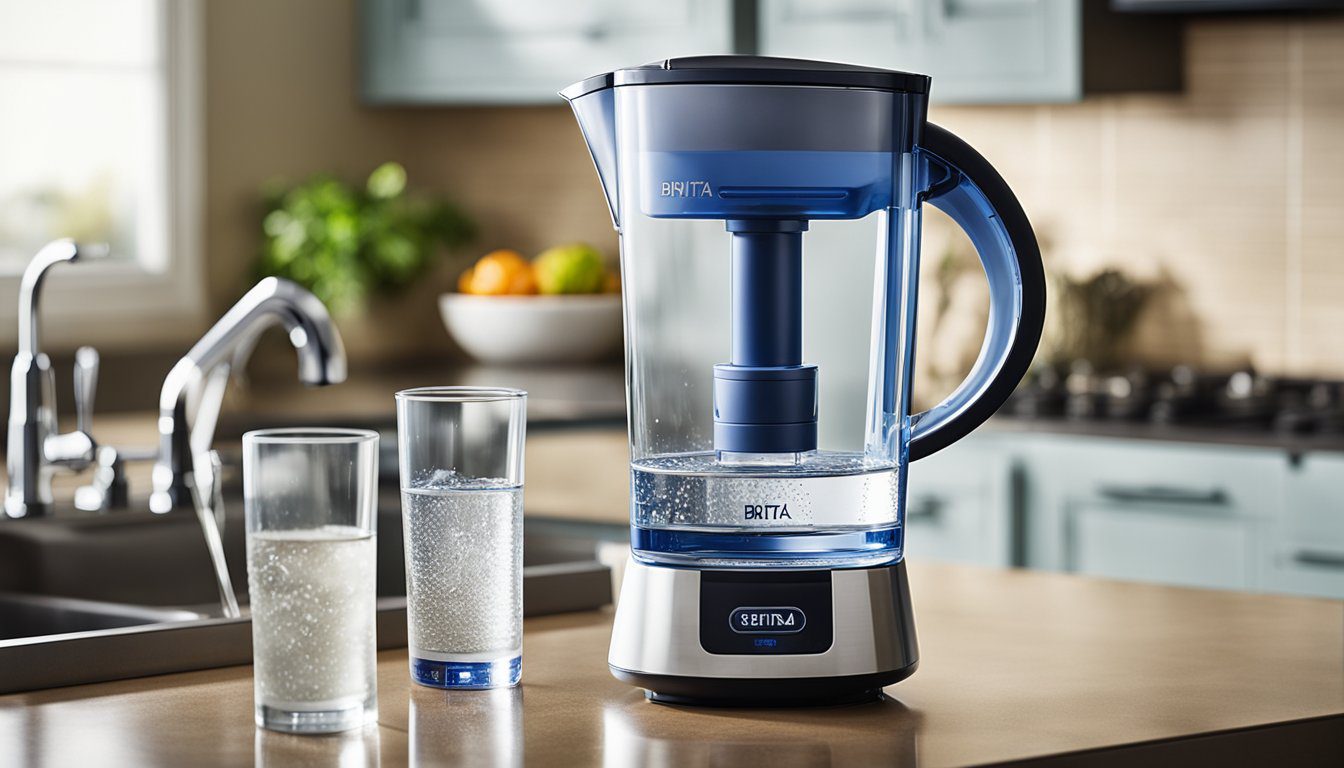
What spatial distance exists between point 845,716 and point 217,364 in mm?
1148

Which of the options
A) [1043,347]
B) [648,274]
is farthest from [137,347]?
[648,274]

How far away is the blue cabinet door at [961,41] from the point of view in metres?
3.17

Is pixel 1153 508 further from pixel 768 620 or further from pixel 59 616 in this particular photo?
pixel 768 620

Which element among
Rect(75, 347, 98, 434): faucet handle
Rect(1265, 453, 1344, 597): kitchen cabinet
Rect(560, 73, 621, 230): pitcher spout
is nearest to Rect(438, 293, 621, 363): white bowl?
Rect(1265, 453, 1344, 597): kitchen cabinet

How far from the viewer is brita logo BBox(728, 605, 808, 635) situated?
44.1 inches

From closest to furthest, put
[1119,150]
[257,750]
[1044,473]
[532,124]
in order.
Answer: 1. [257,750]
2. [1044,473]
3. [1119,150]
4. [532,124]

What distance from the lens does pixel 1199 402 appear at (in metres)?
3.16

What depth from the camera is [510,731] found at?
1.07m

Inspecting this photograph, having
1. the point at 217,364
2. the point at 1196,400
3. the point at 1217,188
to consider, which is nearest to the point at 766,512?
the point at 217,364

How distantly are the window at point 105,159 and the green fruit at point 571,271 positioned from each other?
0.70 m

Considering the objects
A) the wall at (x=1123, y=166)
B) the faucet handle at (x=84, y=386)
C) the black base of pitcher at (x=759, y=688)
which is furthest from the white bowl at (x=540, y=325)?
the black base of pitcher at (x=759, y=688)

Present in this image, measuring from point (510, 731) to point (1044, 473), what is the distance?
209 cm

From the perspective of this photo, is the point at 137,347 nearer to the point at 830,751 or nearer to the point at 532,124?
the point at 532,124

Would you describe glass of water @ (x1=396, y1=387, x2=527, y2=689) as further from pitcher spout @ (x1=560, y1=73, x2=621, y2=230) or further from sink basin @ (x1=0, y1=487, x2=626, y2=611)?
sink basin @ (x1=0, y1=487, x2=626, y2=611)
